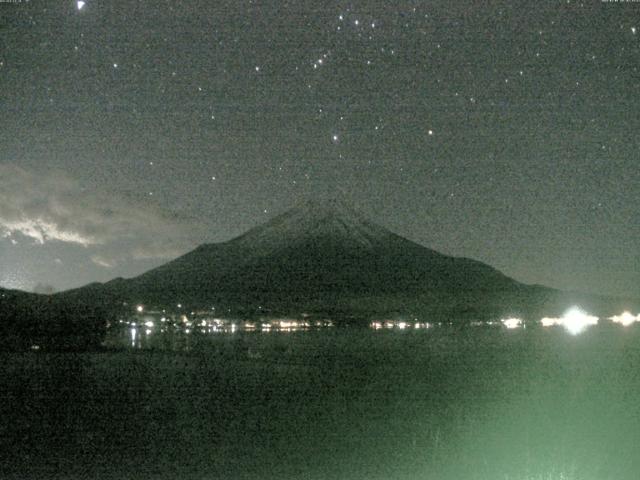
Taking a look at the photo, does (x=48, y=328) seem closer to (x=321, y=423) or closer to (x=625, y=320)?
(x=321, y=423)

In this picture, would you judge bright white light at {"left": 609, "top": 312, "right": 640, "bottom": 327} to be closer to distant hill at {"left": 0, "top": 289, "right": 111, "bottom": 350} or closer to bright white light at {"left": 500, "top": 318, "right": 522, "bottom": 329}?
bright white light at {"left": 500, "top": 318, "right": 522, "bottom": 329}

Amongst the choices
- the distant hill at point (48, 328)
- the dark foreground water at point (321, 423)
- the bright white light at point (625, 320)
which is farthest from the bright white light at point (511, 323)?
the dark foreground water at point (321, 423)

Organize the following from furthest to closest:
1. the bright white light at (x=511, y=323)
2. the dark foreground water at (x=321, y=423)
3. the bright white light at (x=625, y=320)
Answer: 1. the bright white light at (x=625, y=320)
2. the bright white light at (x=511, y=323)
3. the dark foreground water at (x=321, y=423)

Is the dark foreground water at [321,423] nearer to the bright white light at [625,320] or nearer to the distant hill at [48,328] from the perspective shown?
the distant hill at [48,328]

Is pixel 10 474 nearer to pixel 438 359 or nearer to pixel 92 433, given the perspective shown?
pixel 92 433

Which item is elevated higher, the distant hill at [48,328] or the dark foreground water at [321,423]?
the distant hill at [48,328]

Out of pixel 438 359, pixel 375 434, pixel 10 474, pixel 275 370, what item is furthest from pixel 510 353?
pixel 10 474

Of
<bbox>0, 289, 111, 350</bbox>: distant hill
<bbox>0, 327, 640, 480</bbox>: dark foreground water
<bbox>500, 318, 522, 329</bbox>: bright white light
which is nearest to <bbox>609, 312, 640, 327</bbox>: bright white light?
<bbox>500, 318, 522, 329</bbox>: bright white light

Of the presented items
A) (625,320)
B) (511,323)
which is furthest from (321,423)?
(625,320)

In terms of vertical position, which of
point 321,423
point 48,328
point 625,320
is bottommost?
point 321,423
